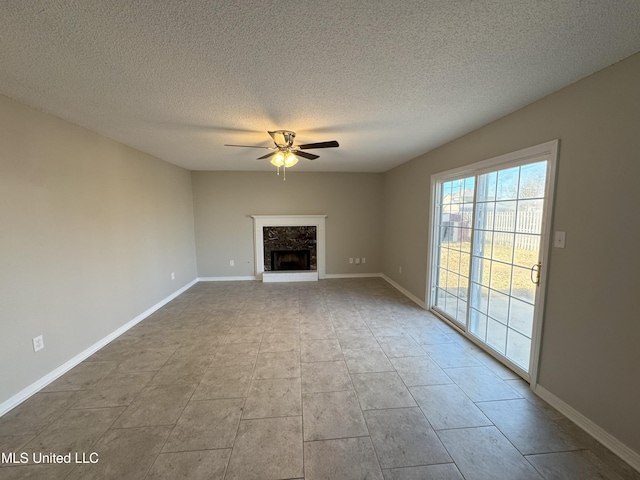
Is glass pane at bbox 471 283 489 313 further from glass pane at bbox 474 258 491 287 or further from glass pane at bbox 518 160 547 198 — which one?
glass pane at bbox 518 160 547 198

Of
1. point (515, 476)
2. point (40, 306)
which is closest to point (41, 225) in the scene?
point (40, 306)

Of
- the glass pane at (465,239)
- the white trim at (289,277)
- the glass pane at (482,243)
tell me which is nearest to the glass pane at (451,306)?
the glass pane at (465,239)

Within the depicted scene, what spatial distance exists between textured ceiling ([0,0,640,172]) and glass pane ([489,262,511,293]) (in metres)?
1.42

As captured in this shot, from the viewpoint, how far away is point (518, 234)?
7.31ft

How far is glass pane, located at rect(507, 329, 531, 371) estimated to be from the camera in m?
2.19

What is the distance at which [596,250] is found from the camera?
1.61 metres

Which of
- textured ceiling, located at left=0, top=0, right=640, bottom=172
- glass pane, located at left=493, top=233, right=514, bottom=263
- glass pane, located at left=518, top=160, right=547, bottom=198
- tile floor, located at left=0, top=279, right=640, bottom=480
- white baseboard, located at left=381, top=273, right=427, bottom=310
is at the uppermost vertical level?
textured ceiling, located at left=0, top=0, right=640, bottom=172

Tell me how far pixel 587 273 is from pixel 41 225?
4.17 metres

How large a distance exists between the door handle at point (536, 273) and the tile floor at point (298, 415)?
90 cm

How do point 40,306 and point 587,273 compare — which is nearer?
point 587,273

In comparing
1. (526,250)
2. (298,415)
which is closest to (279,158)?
(298,415)

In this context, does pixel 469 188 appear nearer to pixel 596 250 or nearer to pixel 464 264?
pixel 464 264

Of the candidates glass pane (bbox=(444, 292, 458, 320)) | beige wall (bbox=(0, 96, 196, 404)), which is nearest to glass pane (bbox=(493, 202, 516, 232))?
glass pane (bbox=(444, 292, 458, 320))

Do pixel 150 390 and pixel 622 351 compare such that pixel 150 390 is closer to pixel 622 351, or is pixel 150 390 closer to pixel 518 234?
pixel 622 351
